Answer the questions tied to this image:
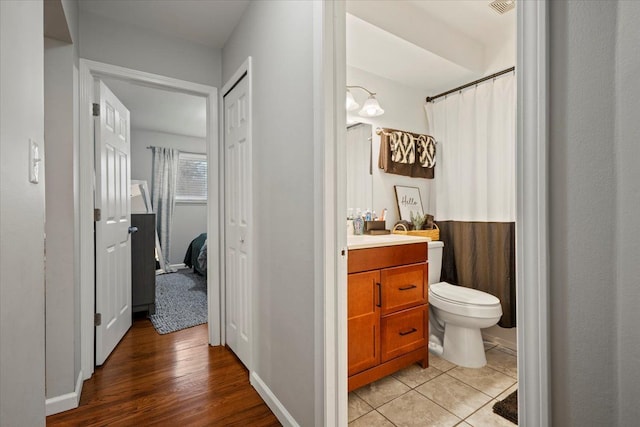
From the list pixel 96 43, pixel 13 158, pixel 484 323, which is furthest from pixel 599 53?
pixel 96 43

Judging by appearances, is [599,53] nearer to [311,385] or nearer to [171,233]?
[311,385]

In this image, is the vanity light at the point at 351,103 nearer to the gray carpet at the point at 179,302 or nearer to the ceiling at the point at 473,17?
the ceiling at the point at 473,17

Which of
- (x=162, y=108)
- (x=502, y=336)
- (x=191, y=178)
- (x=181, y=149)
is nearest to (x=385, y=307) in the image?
(x=502, y=336)

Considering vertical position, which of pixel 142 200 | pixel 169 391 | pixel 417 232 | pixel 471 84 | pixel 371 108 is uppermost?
pixel 471 84

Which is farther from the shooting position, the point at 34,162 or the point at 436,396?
the point at 436,396

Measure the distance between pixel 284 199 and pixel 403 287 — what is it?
1.00 metres

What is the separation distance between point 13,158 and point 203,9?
5.98 ft

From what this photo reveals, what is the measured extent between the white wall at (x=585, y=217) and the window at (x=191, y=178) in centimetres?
610

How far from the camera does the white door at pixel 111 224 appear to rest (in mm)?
2197

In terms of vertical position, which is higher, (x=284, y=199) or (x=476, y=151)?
(x=476, y=151)

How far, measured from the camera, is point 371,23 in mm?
2045

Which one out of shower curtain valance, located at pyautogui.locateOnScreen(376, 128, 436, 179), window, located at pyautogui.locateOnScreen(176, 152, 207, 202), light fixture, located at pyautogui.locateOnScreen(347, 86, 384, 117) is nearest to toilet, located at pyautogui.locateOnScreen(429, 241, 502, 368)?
shower curtain valance, located at pyautogui.locateOnScreen(376, 128, 436, 179)

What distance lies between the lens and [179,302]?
3686 mm

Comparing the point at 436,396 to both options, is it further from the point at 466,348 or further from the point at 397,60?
the point at 397,60
